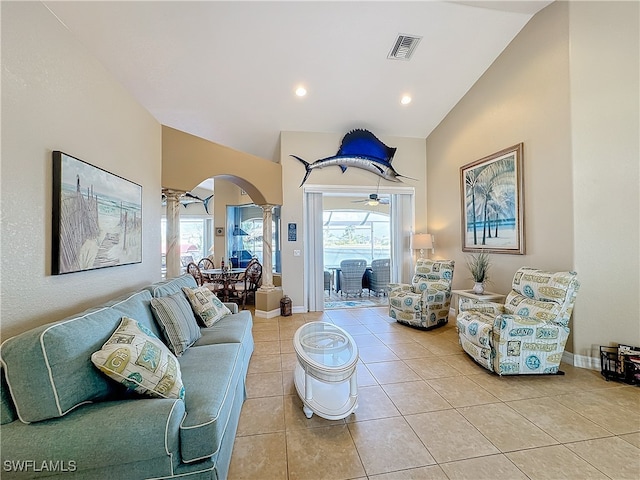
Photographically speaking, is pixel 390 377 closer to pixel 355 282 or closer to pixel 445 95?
pixel 355 282

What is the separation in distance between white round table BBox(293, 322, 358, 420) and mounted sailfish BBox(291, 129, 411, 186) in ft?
11.4

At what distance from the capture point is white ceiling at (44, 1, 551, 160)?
121 inches

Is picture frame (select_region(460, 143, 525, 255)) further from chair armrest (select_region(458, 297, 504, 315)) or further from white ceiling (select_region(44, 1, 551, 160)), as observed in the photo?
white ceiling (select_region(44, 1, 551, 160))

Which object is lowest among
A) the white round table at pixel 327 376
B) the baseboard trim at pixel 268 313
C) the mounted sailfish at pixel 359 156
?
the baseboard trim at pixel 268 313

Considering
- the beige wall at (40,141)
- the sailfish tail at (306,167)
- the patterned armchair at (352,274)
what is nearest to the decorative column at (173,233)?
the beige wall at (40,141)

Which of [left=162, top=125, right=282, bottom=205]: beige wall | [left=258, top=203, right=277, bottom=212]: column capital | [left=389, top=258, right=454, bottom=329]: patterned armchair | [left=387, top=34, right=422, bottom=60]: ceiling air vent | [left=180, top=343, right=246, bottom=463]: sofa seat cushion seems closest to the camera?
[left=180, top=343, right=246, bottom=463]: sofa seat cushion

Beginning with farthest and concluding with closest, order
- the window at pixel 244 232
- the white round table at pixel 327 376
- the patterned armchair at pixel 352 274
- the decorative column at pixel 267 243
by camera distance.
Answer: the window at pixel 244 232, the patterned armchair at pixel 352 274, the decorative column at pixel 267 243, the white round table at pixel 327 376

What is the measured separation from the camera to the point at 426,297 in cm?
429

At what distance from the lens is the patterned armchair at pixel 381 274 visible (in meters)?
6.57

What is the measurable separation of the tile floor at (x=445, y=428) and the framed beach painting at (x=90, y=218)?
176cm

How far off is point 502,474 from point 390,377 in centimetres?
126

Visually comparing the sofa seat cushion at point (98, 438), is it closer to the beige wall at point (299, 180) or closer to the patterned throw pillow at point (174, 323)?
the patterned throw pillow at point (174, 323)

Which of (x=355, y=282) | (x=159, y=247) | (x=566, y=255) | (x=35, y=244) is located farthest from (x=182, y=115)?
(x=566, y=255)

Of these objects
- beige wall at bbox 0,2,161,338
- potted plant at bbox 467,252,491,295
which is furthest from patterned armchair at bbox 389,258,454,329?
beige wall at bbox 0,2,161,338
